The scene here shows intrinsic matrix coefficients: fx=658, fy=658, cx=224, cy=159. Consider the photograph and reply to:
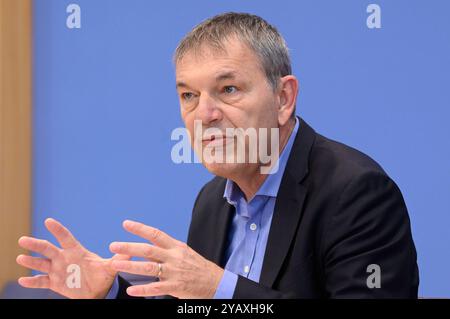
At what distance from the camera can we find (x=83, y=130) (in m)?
2.35

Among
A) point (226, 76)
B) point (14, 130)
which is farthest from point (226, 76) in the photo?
point (14, 130)

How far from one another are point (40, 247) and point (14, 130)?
4.10 ft

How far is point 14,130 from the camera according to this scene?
2.37m

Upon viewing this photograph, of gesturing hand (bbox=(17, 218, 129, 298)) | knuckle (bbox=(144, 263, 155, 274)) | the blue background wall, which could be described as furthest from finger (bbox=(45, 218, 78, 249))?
the blue background wall

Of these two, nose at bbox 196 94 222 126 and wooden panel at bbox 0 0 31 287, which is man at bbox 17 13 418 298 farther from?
wooden panel at bbox 0 0 31 287

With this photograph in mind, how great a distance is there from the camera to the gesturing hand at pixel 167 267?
3.44 feet

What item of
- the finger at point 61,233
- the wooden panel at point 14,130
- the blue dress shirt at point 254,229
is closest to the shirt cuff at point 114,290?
the finger at point 61,233

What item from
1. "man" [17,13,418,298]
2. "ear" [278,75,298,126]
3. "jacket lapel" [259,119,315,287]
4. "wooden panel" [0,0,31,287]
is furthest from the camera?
"wooden panel" [0,0,31,287]

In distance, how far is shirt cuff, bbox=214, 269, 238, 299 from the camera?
1.10 m

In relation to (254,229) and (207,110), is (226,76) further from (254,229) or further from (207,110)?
(254,229)

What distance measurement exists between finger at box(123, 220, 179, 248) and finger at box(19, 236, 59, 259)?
218 mm

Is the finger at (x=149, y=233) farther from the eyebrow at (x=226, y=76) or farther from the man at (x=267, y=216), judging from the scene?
the eyebrow at (x=226, y=76)

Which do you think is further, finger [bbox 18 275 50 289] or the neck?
the neck
